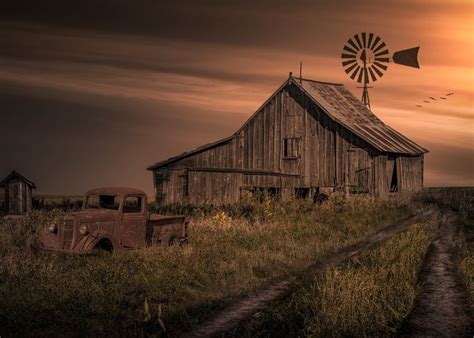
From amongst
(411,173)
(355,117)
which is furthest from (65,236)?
(411,173)

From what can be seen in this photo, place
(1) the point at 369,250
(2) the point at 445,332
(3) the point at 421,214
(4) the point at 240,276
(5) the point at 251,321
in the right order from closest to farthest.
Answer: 1. (2) the point at 445,332
2. (5) the point at 251,321
3. (4) the point at 240,276
4. (1) the point at 369,250
5. (3) the point at 421,214

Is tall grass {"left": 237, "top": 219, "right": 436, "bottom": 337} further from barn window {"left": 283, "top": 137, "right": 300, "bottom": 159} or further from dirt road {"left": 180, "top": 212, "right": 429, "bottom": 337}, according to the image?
barn window {"left": 283, "top": 137, "right": 300, "bottom": 159}

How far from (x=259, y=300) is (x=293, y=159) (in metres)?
24.1

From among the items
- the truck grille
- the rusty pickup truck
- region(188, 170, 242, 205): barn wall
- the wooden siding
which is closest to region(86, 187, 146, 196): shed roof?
the rusty pickup truck

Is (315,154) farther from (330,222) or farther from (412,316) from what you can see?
(412,316)

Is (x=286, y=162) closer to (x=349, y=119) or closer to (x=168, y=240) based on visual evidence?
(x=349, y=119)

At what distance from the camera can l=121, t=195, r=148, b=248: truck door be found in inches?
581

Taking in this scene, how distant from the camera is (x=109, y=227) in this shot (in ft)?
47.1

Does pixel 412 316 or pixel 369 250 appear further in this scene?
pixel 369 250

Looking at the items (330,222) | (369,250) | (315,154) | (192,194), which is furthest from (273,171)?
(369,250)

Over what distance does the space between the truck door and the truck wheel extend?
79 cm

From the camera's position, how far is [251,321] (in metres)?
9.09

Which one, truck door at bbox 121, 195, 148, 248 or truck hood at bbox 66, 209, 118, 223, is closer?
truck hood at bbox 66, 209, 118, 223

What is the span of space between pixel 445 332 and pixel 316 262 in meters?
6.31
